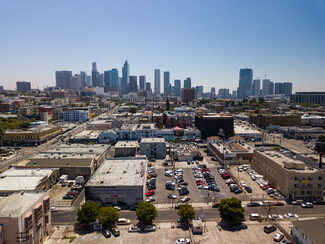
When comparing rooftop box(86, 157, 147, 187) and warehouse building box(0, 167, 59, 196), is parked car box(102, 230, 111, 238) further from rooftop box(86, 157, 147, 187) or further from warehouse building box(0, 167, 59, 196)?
warehouse building box(0, 167, 59, 196)

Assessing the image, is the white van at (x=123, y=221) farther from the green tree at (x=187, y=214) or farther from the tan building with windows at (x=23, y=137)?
the tan building with windows at (x=23, y=137)

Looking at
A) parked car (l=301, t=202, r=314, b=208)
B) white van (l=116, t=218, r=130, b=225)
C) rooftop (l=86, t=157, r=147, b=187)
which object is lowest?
white van (l=116, t=218, r=130, b=225)

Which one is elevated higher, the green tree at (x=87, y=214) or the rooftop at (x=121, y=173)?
the rooftop at (x=121, y=173)

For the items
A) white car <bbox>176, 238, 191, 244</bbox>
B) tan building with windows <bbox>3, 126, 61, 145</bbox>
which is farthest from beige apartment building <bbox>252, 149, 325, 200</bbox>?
tan building with windows <bbox>3, 126, 61, 145</bbox>

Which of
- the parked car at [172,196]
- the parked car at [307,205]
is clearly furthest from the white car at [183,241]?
the parked car at [307,205]

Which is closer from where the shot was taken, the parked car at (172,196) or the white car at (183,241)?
the white car at (183,241)

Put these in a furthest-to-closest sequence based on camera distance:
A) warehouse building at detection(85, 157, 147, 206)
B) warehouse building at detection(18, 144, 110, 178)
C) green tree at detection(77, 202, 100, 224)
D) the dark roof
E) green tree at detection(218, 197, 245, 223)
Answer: warehouse building at detection(18, 144, 110, 178)
warehouse building at detection(85, 157, 147, 206)
green tree at detection(218, 197, 245, 223)
green tree at detection(77, 202, 100, 224)
the dark roof

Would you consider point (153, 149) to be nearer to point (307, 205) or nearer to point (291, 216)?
point (291, 216)
